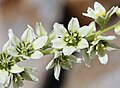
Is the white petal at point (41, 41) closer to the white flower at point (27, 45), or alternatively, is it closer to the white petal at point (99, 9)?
the white flower at point (27, 45)

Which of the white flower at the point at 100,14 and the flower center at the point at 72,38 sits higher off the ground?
the white flower at the point at 100,14

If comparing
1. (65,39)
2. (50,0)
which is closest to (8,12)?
(50,0)

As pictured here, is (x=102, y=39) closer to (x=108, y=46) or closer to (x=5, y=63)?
(x=108, y=46)

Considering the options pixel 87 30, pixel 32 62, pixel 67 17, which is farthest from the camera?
pixel 67 17

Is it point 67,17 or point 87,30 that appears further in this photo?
point 67,17

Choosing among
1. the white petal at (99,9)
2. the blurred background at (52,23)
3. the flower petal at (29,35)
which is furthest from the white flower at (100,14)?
the blurred background at (52,23)

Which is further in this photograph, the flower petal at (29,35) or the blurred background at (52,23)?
the blurred background at (52,23)

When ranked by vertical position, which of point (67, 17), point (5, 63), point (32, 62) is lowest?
point (5, 63)
